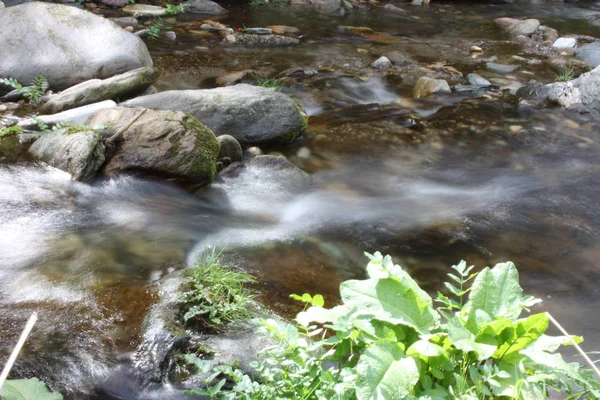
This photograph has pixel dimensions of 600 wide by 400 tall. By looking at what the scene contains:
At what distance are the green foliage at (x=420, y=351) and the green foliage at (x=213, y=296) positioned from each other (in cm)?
85

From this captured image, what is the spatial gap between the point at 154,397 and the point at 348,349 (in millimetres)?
1011

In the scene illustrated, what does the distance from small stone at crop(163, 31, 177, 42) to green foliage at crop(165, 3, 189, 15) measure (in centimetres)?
156

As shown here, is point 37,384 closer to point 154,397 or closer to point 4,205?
point 154,397

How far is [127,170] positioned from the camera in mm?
5055

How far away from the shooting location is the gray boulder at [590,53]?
10.6 metres

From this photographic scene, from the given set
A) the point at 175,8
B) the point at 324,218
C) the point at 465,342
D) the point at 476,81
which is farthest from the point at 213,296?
the point at 175,8

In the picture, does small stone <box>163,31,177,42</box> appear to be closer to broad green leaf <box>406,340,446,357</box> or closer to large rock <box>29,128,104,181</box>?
large rock <box>29,128,104,181</box>

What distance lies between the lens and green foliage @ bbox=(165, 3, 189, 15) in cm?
1151

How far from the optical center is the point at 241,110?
620cm

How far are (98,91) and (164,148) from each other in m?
1.70

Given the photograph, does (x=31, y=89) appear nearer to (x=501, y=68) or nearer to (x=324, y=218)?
(x=324, y=218)

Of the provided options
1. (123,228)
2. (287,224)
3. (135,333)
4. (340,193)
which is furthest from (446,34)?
(135,333)

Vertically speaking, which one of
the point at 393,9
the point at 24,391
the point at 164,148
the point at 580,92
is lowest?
the point at 393,9

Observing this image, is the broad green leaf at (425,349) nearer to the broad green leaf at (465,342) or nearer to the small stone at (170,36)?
the broad green leaf at (465,342)
